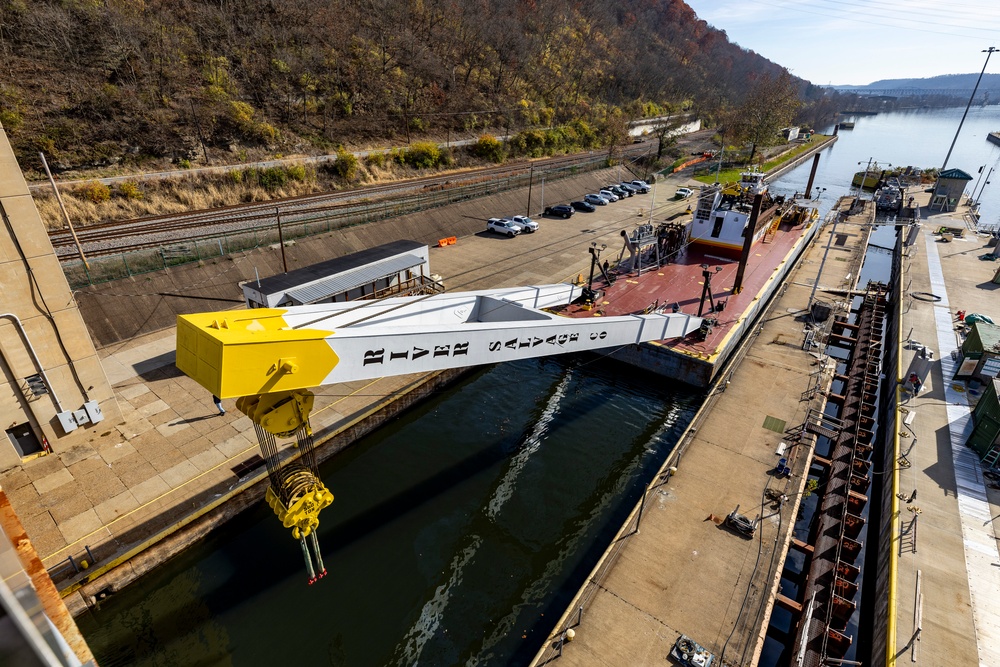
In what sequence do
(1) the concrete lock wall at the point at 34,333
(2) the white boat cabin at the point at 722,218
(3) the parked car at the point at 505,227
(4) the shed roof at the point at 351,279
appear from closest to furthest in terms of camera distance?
(1) the concrete lock wall at the point at 34,333, (4) the shed roof at the point at 351,279, (2) the white boat cabin at the point at 722,218, (3) the parked car at the point at 505,227

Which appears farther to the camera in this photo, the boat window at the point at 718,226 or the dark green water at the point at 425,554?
the boat window at the point at 718,226

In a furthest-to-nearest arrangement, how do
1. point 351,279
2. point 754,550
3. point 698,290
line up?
point 698,290 < point 351,279 < point 754,550

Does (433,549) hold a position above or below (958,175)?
below

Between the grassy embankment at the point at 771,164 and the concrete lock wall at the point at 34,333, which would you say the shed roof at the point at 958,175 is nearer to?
the grassy embankment at the point at 771,164

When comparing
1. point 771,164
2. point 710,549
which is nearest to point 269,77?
point 710,549

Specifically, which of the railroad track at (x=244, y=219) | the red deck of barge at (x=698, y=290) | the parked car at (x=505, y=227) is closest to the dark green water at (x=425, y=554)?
the red deck of barge at (x=698, y=290)

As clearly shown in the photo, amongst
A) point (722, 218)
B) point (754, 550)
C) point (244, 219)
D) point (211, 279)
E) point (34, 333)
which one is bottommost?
point (754, 550)

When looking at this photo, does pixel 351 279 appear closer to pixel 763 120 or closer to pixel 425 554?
pixel 425 554
